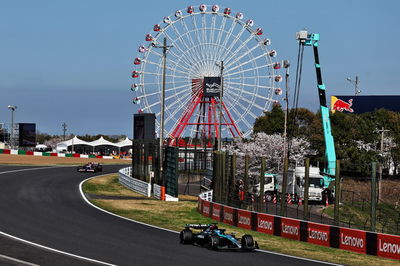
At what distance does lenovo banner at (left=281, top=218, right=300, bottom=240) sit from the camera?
27766mm

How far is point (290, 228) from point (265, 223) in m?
1.96

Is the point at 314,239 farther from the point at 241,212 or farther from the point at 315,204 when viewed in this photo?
the point at 315,204

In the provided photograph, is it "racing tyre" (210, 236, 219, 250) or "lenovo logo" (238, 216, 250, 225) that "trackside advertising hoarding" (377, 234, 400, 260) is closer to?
"racing tyre" (210, 236, 219, 250)

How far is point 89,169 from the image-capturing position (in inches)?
3081

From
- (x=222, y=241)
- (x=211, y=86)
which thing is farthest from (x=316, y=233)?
(x=211, y=86)

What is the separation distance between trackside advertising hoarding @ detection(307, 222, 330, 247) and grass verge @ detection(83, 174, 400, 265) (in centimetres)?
30

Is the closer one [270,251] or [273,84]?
[270,251]

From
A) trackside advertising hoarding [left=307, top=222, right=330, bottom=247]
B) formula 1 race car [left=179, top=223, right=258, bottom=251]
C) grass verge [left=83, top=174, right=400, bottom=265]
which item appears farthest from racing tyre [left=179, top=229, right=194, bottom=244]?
trackside advertising hoarding [left=307, top=222, right=330, bottom=247]

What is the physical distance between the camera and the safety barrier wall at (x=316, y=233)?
23.7 metres

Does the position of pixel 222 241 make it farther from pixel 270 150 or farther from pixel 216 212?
pixel 270 150

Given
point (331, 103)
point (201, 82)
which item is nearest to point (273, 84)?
point (201, 82)

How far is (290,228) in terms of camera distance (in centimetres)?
2822

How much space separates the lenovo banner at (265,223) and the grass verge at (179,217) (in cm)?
35

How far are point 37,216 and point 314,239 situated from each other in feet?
44.8
